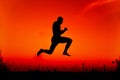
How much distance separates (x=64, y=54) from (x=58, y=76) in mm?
4685

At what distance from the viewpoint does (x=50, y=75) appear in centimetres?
1480

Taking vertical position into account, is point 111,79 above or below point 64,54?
below

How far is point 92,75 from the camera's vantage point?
48.9 ft

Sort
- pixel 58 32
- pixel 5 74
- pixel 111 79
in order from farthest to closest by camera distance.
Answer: pixel 58 32
pixel 5 74
pixel 111 79

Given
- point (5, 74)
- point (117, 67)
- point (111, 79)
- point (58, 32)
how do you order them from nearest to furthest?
point (111, 79)
point (5, 74)
point (117, 67)
point (58, 32)

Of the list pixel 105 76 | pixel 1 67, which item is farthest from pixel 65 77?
pixel 1 67

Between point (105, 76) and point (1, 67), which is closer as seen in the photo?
point (105, 76)

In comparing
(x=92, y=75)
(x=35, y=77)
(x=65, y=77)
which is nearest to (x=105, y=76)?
(x=92, y=75)

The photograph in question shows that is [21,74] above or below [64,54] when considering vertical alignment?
below

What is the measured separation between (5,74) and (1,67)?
29.0 inches

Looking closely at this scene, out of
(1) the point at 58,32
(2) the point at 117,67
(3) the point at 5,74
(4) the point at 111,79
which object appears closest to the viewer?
(4) the point at 111,79

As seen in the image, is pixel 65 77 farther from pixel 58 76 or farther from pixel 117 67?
pixel 117 67

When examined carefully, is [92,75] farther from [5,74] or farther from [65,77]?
[5,74]

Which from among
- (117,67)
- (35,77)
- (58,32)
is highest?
(58,32)
